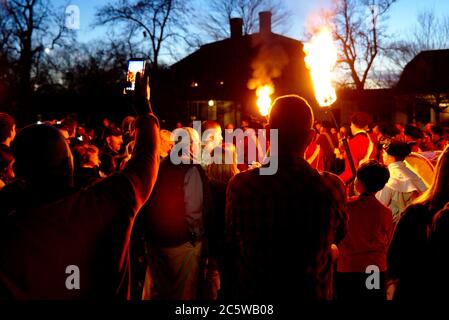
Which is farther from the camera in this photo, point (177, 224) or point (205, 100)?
point (205, 100)

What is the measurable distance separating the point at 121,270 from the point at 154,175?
51 centimetres

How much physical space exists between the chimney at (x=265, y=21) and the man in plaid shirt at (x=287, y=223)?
127 feet

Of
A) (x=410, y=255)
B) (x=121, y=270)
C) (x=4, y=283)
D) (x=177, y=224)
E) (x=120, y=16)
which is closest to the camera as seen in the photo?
(x=4, y=283)

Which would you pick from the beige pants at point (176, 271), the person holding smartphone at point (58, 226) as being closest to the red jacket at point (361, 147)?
the beige pants at point (176, 271)

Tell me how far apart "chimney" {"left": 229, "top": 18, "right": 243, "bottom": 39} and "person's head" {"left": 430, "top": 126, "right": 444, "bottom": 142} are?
31.5m

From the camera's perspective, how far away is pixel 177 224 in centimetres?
496

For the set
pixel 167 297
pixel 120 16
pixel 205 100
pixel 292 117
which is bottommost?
pixel 167 297

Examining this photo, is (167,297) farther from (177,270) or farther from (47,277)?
(47,277)

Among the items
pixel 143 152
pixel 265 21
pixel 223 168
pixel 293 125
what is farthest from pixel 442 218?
pixel 265 21

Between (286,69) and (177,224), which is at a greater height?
(286,69)

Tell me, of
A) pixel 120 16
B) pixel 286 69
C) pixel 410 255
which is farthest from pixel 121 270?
pixel 286 69

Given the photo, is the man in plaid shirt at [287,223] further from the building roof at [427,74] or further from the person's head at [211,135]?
the building roof at [427,74]

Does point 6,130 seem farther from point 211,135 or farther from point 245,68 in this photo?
point 245,68

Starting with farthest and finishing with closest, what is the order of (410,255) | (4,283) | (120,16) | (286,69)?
(286,69), (120,16), (410,255), (4,283)
